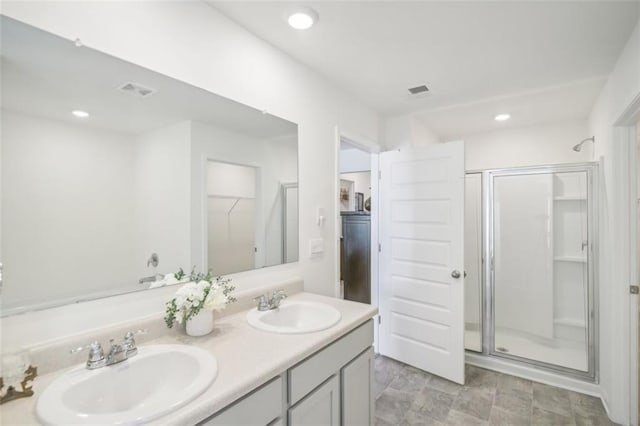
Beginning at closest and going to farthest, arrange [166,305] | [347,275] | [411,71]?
1. [166,305]
2. [411,71]
3. [347,275]

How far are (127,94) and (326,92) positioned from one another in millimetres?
1435

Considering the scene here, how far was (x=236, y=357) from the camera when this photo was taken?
1144mm

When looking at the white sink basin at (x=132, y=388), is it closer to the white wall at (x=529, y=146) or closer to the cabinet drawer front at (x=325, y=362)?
the cabinet drawer front at (x=325, y=362)

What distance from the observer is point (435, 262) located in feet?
8.67

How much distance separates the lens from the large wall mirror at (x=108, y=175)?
0.99m

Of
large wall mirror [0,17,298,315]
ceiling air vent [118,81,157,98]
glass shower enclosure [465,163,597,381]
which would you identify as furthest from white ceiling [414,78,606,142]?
ceiling air vent [118,81,157,98]

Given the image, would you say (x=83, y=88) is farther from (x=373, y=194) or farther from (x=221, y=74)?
(x=373, y=194)

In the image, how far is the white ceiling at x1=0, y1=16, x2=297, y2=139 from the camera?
0.98 meters

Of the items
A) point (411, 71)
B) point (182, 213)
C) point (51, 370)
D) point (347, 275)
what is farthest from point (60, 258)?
point (347, 275)

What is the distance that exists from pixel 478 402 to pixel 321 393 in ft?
5.32

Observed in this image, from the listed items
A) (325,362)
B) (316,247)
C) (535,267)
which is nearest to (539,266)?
(535,267)

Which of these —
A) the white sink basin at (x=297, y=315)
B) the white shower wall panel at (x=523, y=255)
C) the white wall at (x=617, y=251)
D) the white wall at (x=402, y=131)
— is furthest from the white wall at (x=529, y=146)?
the white sink basin at (x=297, y=315)

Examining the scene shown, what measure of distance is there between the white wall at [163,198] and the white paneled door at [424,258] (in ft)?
6.45

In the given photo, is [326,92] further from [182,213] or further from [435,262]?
[435,262]
